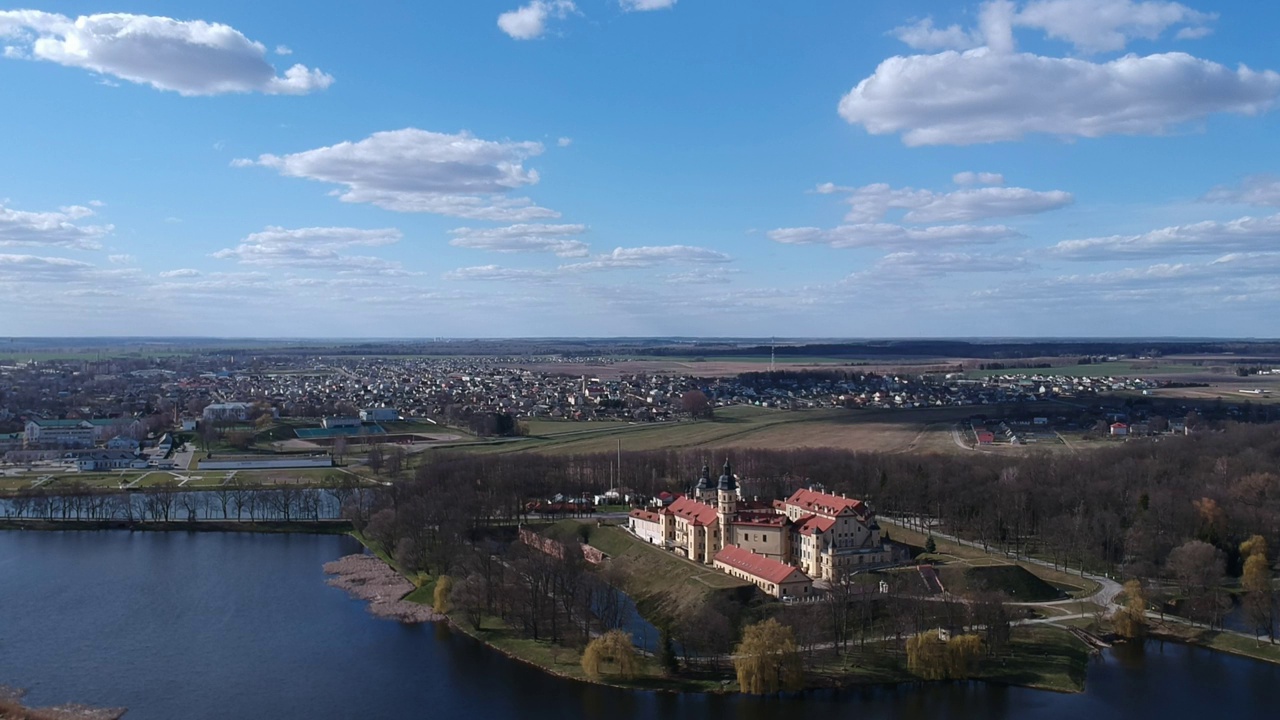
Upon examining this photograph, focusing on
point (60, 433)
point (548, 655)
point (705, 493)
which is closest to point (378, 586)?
point (548, 655)

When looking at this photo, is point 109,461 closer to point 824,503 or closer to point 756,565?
point 824,503

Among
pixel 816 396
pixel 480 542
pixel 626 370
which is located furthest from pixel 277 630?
pixel 626 370

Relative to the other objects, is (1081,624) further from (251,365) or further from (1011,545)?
(251,365)

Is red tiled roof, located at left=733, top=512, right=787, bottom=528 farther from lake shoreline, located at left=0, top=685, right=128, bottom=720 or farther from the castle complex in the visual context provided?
lake shoreline, located at left=0, top=685, right=128, bottom=720

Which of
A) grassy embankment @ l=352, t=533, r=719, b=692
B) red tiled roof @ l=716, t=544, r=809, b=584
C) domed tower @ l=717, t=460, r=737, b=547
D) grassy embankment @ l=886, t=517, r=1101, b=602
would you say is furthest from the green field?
grassy embankment @ l=886, t=517, r=1101, b=602

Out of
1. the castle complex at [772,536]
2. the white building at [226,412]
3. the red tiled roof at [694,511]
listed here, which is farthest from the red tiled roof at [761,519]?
the white building at [226,412]

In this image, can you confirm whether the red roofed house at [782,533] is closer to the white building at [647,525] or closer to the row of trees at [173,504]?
the white building at [647,525]
